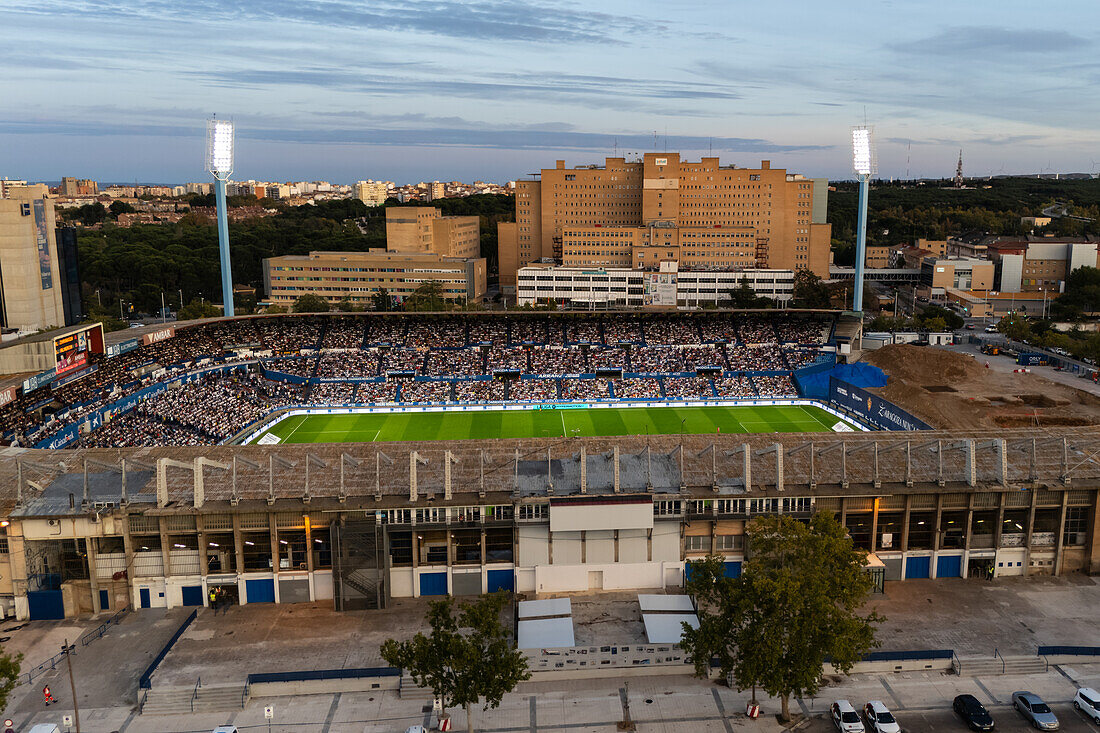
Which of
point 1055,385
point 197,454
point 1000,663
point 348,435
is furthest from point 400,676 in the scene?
point 1055,385

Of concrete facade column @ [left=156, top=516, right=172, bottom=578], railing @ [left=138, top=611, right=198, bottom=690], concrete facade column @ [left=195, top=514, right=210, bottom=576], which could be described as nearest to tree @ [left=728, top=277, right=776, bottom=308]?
concrete facade column @ [left=195, top=514, right=210, bottom=576]

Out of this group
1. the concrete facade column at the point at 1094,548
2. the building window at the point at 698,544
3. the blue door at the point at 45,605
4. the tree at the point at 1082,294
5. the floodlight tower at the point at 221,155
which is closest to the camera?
the blue door at the point at 45,605

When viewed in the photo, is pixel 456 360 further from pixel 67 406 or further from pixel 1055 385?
pixel 1055 385

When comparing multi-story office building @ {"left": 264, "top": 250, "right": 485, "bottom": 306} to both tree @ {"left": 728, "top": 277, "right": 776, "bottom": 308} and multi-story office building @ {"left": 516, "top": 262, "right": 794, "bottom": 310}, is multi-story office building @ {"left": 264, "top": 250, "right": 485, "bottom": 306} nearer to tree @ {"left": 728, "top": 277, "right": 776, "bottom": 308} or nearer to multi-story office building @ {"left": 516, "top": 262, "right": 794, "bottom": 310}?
multi-story office building @ {"left": 516, "top": 262, "right": 794, "bottom": 310}

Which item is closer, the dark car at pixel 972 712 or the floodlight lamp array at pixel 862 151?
the dark car at pixel 972 712

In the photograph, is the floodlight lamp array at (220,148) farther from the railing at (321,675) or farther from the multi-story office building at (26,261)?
the railing at (321,675)

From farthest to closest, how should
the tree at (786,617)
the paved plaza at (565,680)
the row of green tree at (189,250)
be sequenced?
the row of green tree at (189,250) → the paved plaza at (565,680) → the tree at (786,617)

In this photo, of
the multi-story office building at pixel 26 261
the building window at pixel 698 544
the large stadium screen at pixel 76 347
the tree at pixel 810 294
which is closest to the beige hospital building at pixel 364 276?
the multi-story office building at pixel 26 261
